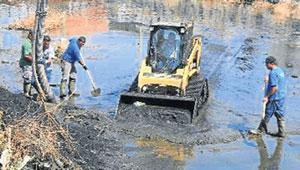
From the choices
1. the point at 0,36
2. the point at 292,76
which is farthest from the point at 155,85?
the point at 0,36

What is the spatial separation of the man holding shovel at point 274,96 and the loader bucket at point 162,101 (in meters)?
1.40

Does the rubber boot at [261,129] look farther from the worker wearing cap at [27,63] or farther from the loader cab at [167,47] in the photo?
the worker wearing cap at [27,63]

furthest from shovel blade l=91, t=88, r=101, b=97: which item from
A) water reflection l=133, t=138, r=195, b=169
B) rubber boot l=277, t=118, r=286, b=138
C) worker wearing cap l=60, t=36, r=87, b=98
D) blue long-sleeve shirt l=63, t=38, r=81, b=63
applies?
rubber boot l=277, t=118, r=286, b=138

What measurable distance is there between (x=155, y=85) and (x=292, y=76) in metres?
7.61

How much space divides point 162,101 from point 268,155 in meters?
2.78

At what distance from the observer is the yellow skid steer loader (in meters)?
12.1

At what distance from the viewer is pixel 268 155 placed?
419 inches

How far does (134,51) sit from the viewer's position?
21.7 metres

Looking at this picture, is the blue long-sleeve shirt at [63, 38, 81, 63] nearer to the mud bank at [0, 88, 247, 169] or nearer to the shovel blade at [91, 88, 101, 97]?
the shovel blade at [91, 88, 101, 97]

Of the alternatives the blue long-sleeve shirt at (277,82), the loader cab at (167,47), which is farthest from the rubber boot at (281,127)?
the loader cab at (167,47)

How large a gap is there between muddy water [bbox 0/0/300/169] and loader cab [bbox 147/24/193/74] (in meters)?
1.49

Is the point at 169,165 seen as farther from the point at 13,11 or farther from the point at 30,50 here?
the point at 13,11

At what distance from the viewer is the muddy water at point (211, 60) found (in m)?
10.5

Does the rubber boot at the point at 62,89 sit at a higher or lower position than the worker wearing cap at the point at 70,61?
lower
